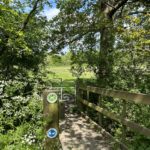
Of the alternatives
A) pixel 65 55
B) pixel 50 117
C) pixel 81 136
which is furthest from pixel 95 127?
pixel 65 55

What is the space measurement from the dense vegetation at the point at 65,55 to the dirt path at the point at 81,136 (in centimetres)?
40

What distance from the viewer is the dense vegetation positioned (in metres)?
5.10

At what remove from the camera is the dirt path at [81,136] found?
5.54 m

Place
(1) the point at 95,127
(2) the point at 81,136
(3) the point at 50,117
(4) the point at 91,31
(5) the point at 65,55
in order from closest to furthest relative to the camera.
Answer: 1. (3) the point at 50,117
2. (2) the point at 81,136
3. (1) the point at 95,127
4. (4) the point at 91,31
5. (5) the point at 65,55

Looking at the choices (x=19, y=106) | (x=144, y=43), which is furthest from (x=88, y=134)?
(x=144, y=43)

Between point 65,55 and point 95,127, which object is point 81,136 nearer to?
point 95,127

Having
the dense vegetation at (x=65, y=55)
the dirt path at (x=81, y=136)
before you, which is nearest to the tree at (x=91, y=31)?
the dense vegetation at (x=65, y=55)

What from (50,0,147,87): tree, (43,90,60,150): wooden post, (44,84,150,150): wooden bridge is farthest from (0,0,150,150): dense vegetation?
(43,90,60,150): wooden post

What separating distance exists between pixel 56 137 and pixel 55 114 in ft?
0.96

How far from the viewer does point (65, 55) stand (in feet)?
37.8

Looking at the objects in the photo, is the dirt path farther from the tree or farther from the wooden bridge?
the tree

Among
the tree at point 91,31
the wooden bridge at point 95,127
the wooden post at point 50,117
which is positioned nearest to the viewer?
the wooden post at point 50,117

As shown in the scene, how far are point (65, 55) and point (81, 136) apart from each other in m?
5.63

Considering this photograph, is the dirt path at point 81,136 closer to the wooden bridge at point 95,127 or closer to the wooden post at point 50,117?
the wooden bridge at point 95,127
